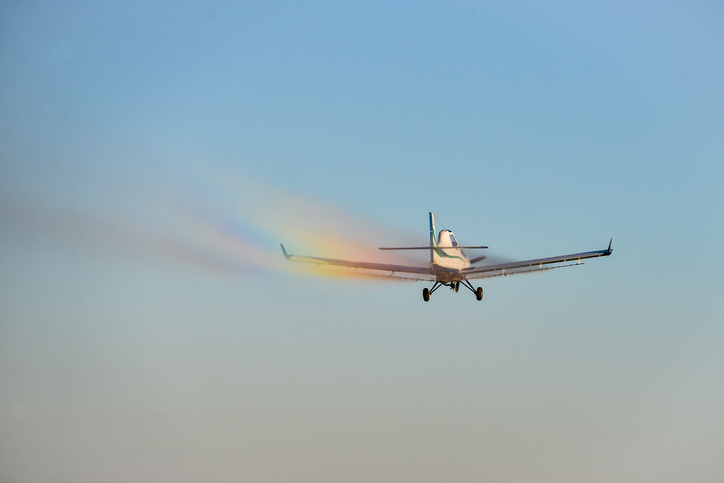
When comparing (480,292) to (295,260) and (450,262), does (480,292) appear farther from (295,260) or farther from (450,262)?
(295,260)

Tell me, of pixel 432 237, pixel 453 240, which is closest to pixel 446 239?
pixel 453 240

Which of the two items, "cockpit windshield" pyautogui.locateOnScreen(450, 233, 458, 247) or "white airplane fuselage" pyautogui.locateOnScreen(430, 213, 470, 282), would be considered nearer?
"white airplane fuselage" pyautogui.locateOnScreen(430, 213, 470, 282)

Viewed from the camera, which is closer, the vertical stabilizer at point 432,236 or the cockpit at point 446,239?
the vertical stabilizer at point 432,236

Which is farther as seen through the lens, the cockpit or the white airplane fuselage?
the cockpit

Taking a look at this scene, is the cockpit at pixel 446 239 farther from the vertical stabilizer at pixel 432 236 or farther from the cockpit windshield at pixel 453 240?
the vertical stabilizer at pixel 432 236

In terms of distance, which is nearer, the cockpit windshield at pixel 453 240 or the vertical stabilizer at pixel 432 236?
the vertical stabilizer at pixel 432 236

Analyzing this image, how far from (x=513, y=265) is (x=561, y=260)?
4404 mm

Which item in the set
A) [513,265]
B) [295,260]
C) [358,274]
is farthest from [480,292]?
[295,260]

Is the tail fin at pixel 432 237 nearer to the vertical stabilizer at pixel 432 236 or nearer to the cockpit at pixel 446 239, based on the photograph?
the vertical stabilizer at pixel 432 236

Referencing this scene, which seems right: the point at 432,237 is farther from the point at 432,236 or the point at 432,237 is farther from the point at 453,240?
the point at 453,240

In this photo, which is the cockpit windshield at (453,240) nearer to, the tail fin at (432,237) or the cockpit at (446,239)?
the cockpit at (446,239)

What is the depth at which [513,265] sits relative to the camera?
85.9 m

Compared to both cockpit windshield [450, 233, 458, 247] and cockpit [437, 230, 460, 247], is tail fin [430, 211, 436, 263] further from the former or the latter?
cockpit windshield [450, 233, 458, 247]

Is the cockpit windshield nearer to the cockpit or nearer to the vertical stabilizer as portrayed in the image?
the cockpit
